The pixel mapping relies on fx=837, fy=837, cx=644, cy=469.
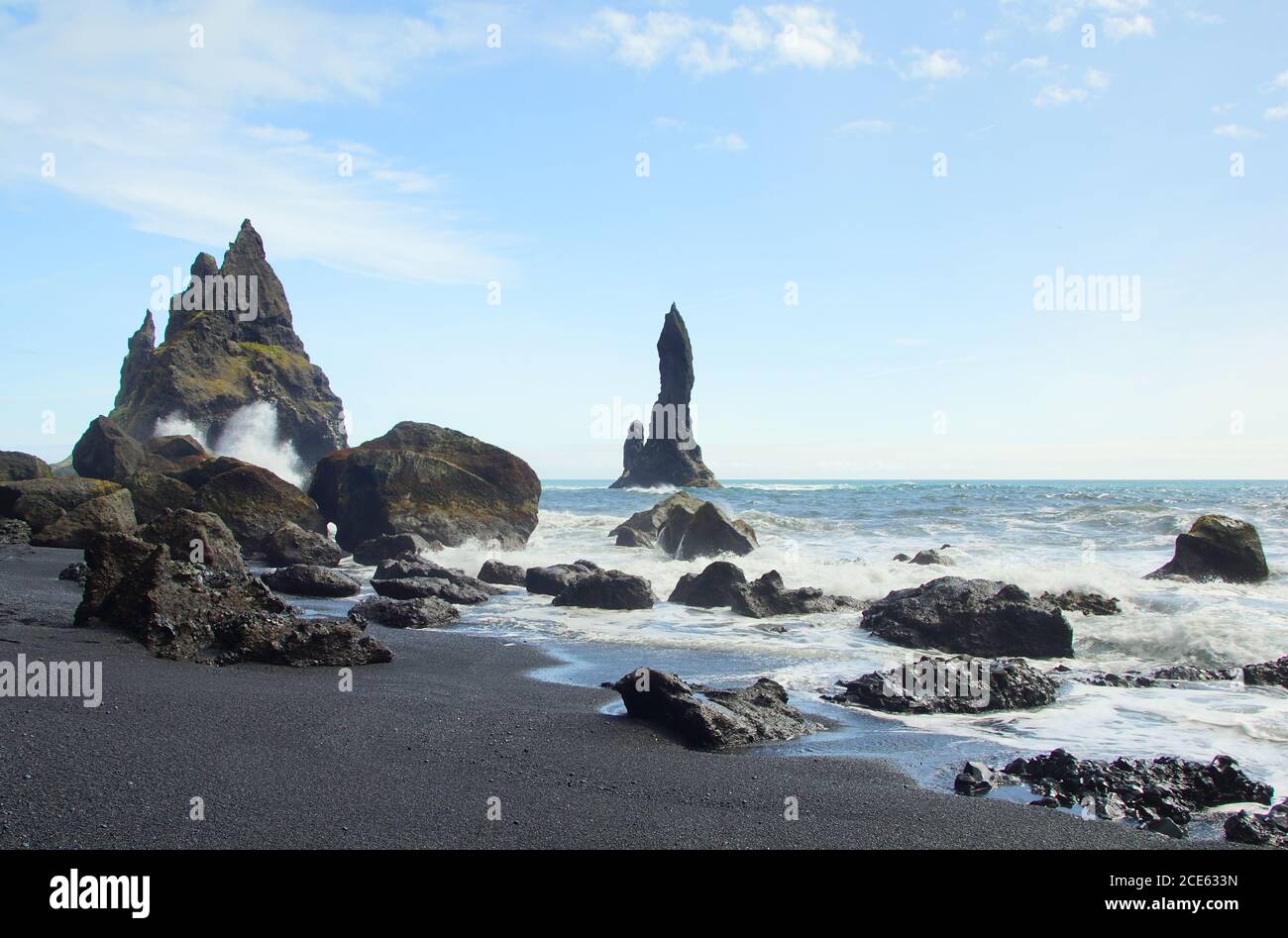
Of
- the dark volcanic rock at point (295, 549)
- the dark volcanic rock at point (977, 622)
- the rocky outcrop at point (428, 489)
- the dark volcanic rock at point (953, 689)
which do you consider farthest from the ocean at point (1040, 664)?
Result: the dark volcanic rock at point (295, 549)

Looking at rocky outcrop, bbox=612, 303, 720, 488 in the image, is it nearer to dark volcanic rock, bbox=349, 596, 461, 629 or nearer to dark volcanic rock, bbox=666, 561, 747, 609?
dark volcanic rock, bbox=666, 561, 747, 609

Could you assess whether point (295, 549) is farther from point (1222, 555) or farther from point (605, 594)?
point (1222, 555)

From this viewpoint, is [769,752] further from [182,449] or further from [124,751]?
[182,449]

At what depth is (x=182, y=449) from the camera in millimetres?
36969

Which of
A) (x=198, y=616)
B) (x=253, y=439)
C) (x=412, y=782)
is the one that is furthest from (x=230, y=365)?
(x=412, y=782)

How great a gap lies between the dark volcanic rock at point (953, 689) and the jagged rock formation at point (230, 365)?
6700cm

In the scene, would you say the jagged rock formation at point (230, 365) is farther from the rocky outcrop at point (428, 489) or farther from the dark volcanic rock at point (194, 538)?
the dark volcanic rock at point (194, 538)

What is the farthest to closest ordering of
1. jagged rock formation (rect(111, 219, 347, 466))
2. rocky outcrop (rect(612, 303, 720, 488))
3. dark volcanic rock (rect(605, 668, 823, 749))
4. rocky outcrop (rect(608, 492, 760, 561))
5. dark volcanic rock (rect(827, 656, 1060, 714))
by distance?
rocky outcrop (rect(612, 303, 720, 488)) < jagged rock formation (rect(111, 219, 347, 466)) < rocky outcrop (rect(608, 492, 760, 561)) < dark volcanic rock (rect(827, 656, 1060, 714)) < dark volcanic rock (rect(605, 668, 823, 749))

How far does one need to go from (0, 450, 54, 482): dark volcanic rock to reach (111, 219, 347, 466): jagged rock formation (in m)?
37.9

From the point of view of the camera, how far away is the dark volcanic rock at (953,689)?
29.8 feet

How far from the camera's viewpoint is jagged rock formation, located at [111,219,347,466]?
65.6 meters

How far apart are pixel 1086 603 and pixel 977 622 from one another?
4.11m

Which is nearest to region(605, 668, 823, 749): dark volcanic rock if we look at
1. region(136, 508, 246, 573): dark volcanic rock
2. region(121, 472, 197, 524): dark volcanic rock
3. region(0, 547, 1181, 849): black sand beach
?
region(0, 547, 1181, 849): black sand beach
